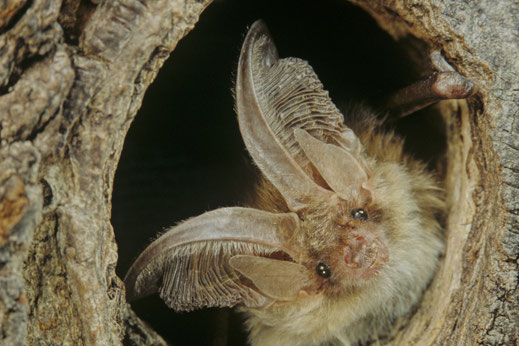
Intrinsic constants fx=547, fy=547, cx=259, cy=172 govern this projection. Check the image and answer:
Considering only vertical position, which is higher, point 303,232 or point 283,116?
point 283,116

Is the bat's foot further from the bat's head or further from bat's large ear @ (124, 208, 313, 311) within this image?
bat's large ear @ (124, 208, 313, 311)

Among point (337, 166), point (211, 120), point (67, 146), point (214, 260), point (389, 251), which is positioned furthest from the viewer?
point (211, 120)

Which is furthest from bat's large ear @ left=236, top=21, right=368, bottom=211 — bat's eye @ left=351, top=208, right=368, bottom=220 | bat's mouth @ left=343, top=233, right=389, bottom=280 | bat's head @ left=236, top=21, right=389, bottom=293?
bat's mouth @ left=343, top=233, right=389, bottom=280

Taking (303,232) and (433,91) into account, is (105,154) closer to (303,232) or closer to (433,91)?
(303,232)

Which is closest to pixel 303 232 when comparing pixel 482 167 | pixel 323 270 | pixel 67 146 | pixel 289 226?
pixel 289 226

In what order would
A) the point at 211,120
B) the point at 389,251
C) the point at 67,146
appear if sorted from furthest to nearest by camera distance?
the point at 211,120, the point at 389,251, the point at 67,146

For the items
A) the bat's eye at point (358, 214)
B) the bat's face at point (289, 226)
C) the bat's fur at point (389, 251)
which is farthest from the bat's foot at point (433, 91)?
the bat's eye at point (358, 214)

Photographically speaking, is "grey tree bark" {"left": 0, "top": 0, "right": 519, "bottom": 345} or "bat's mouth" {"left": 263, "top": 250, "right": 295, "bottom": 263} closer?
"grey tree bark" {"left": 0, "top": 0, "right": 519, "bottom": 345}

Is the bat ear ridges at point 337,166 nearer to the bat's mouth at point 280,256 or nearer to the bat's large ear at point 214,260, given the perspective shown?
the bat's large ear at point 214,260
